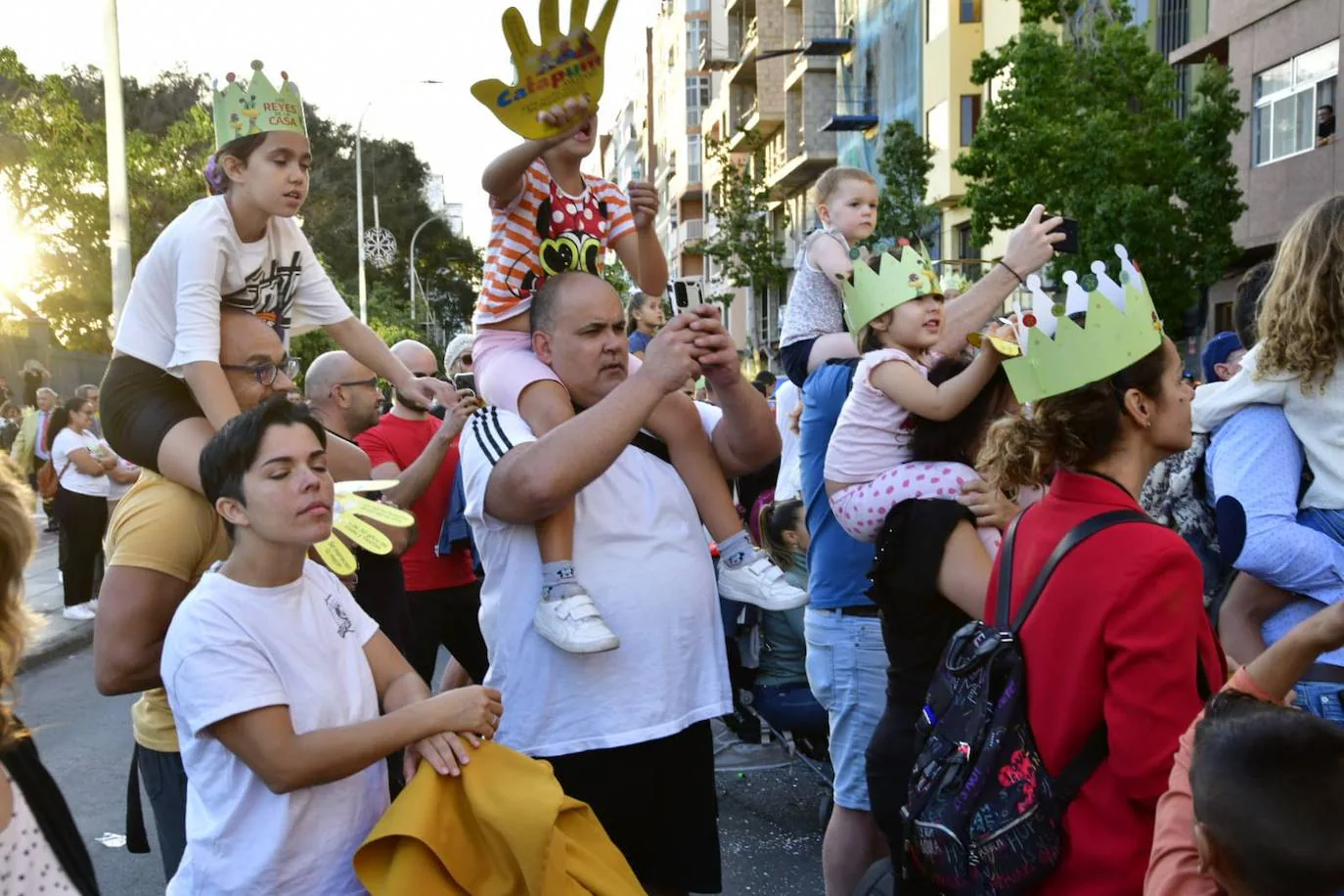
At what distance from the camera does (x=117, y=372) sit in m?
3.59

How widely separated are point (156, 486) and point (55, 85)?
32.8 metres

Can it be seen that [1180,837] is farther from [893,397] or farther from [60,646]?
[60,646]

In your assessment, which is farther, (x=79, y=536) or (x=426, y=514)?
(x=79, y=536)

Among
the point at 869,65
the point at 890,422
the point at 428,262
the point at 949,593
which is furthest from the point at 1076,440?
the point at 428,262

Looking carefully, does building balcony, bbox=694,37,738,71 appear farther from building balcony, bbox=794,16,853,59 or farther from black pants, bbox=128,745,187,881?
black pants, bbox=128,745,187,881

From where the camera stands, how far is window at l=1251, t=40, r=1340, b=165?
20734mm

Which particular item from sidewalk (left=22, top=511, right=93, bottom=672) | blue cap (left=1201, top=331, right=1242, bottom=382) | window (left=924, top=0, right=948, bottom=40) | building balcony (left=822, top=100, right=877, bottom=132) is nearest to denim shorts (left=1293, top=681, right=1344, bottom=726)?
blue cap (left=1201, top=331, right=1242, bottom=382)

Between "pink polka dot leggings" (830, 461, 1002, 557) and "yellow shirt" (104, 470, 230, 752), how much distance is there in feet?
5.57

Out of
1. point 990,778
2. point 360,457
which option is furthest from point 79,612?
point 990,778

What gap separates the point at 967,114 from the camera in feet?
104

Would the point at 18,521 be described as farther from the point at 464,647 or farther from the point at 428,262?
the point at 428,262

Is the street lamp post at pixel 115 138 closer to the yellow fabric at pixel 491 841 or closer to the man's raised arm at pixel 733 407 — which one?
the man's raised arm at pixel 733 407

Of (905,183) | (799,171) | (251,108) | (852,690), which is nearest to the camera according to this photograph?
(251,108)

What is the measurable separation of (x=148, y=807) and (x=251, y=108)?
4321 millimetres
